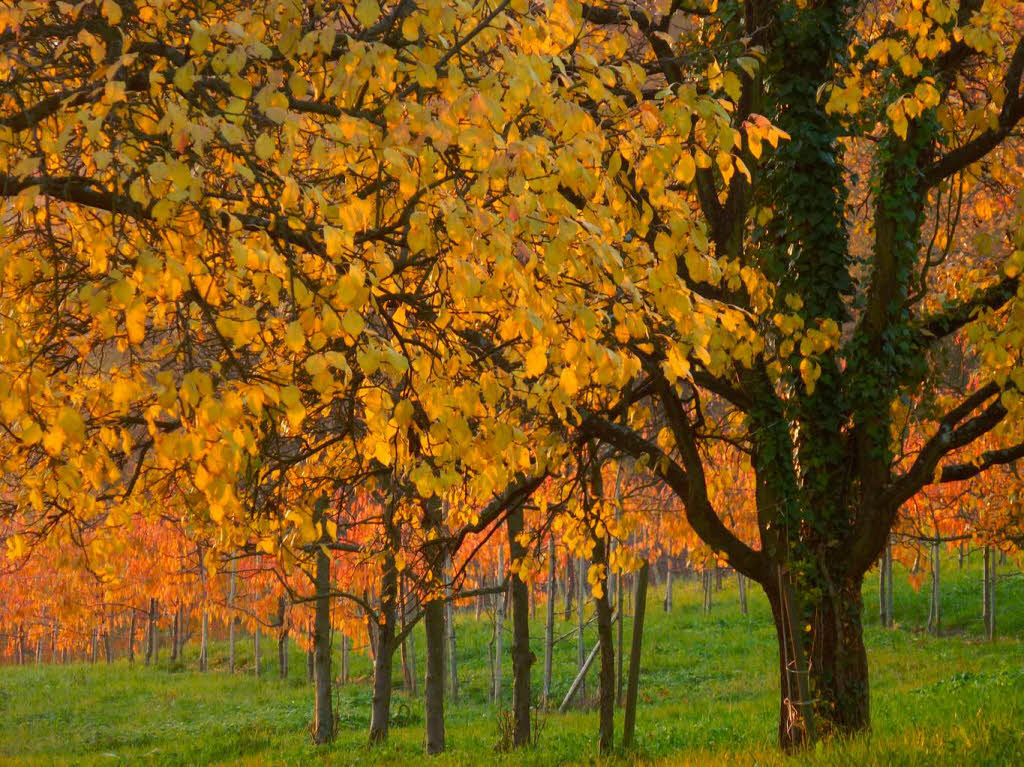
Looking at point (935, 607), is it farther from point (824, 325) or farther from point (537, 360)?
point (537, 360)

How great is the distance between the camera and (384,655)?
35.2 feet

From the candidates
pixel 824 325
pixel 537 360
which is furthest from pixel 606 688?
pixel 537 360

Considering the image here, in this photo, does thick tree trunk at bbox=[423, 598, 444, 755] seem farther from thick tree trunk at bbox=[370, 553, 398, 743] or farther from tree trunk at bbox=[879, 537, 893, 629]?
tree trunk at bbox=[879, 537, 893, 629]

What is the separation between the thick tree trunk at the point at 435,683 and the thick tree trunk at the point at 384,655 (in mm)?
461

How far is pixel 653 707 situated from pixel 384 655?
22.4 ft

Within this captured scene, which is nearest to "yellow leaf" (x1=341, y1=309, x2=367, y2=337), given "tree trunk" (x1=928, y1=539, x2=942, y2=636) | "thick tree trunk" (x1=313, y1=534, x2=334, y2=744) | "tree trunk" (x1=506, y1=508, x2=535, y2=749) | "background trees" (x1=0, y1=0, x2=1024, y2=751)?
"background trees" (x1=0, y1=0, x2=1024, y2=751)

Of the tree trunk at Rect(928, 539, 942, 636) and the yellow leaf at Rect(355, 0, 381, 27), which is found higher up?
the yellow leaf at Rect(355, 0, 381, 27)

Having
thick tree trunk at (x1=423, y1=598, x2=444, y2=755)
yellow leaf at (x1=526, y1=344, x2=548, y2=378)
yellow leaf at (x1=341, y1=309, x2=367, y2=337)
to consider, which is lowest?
thick tree trunk at (x1=423, y1=598, x2=444, y2=755)

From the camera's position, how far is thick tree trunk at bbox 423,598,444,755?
10.9 metres

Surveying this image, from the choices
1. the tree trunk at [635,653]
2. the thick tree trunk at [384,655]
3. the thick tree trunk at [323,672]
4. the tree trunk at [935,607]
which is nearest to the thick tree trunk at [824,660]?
the tree trunk at [635,653]

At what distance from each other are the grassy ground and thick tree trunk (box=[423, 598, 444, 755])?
1.11 ft

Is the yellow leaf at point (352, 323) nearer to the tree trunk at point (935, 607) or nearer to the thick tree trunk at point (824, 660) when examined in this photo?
the thick tree trunk at point (824, 660)

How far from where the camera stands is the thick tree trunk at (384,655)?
31.1 feet

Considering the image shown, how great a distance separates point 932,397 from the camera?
7.54m
